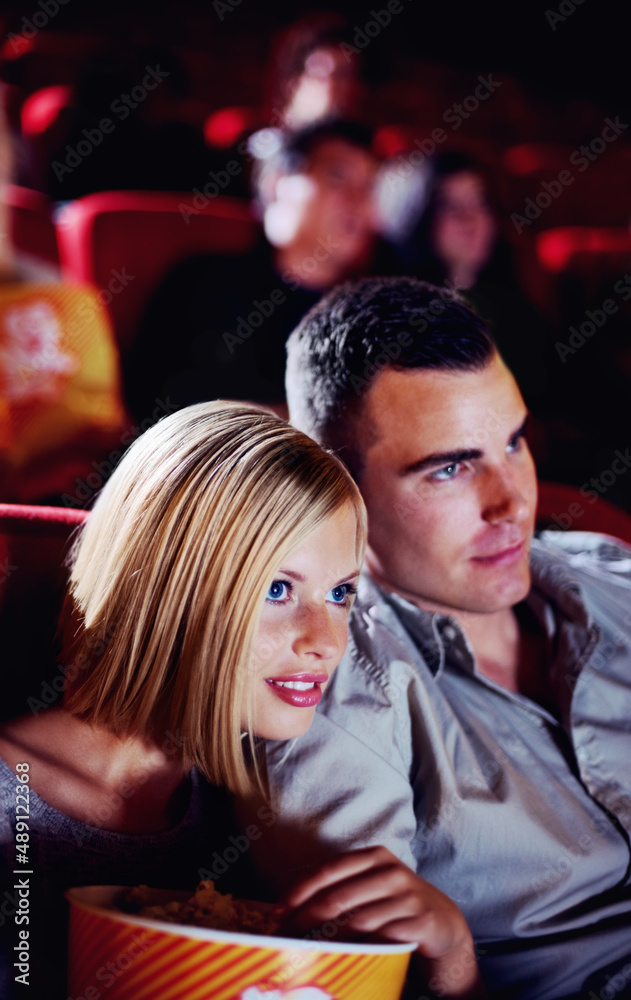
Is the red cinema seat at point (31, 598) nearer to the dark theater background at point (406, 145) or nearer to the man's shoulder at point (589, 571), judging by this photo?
the dark theater background at point (406, 145)

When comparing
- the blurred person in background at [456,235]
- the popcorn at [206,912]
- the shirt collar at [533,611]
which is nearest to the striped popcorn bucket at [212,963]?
the popcorn at [206,912]

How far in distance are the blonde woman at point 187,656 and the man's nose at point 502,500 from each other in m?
0.14

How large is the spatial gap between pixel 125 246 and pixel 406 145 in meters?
1.23

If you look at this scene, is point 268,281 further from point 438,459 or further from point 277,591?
point 277,591

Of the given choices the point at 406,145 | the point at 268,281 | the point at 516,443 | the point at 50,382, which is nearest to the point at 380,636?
the point at 516,443

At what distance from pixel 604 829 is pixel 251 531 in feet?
1.22

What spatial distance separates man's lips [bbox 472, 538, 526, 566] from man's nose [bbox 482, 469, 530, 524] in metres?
0.02

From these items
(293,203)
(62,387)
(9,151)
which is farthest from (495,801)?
(9,151)

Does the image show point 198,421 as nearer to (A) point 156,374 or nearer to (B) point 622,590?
(B) point 622,590

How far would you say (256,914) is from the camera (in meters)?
0.47

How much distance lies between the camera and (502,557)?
26.1 inches

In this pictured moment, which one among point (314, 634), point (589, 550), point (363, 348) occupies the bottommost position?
point (589, 550)

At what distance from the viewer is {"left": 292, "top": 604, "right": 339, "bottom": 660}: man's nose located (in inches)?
19.9

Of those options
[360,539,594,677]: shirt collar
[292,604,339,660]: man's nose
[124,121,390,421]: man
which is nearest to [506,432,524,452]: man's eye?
[360,539,594,677]: shirt collar
